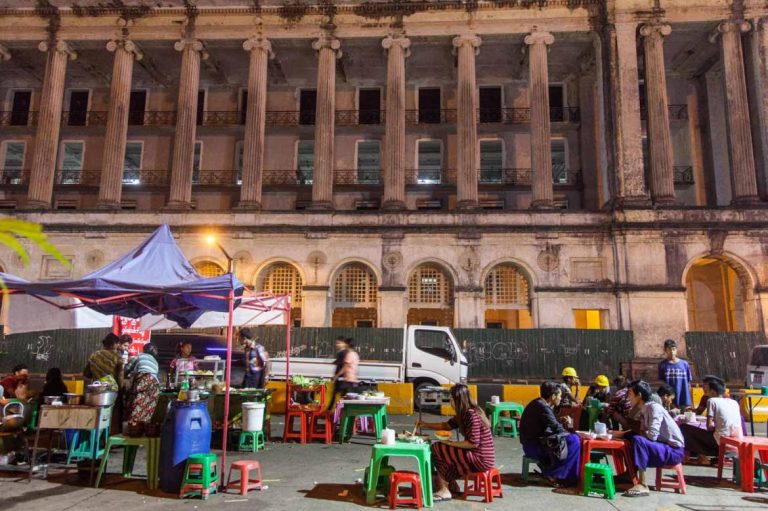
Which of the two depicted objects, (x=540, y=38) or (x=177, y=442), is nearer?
(x=177, y=442)

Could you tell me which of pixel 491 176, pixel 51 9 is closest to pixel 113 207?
pixel 51 9

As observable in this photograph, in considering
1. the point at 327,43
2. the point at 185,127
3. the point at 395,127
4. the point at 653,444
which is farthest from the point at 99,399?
the point at 327,43

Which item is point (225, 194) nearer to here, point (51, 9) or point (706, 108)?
point (51, 9)

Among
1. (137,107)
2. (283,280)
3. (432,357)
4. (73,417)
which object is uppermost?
(137,107)

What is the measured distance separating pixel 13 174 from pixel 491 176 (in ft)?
82.3

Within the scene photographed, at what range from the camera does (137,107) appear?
97.4ft

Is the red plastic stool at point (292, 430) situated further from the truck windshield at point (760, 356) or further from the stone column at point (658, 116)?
the stone column at point (658, 116)

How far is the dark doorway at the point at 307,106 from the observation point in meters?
28.6

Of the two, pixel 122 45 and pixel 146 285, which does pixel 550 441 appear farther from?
pixel 122 45

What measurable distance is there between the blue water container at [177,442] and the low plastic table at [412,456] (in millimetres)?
2325

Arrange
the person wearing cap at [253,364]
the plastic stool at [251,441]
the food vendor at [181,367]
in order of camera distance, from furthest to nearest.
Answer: the food vendor at [181,367], the person wearing cap at [253,364], the plastic stool at [251,441]

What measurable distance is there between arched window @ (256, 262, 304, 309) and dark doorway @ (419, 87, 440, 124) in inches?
441

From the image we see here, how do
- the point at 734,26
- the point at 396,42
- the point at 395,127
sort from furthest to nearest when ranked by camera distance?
the point at 396,42
the point at 395,127
the point at 734,26

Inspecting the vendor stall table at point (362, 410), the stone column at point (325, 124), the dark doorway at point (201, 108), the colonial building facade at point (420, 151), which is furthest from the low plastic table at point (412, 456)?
the dark doorway at point (201, 108)
